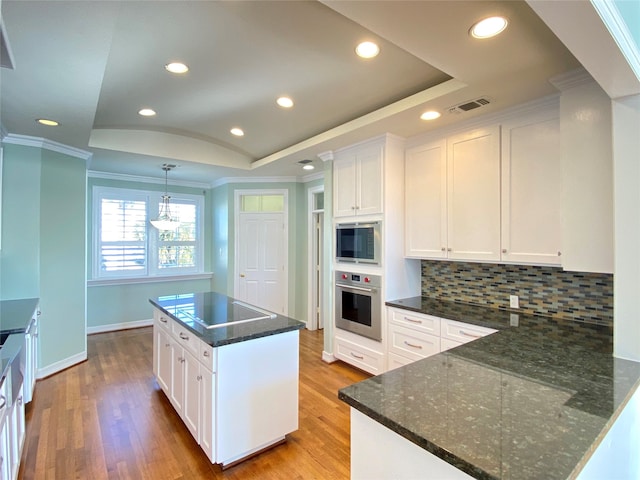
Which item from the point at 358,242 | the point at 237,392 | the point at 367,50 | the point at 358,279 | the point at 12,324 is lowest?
the point at 237,392

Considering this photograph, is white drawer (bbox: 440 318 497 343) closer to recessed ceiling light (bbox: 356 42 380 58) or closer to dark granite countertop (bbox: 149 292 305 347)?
dark granite countertop (bbox: 149 292 305 347)

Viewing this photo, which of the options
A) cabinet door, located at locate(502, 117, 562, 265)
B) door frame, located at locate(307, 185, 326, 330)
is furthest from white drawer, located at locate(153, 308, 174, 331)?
cabinet door, located at locate(502, 117, 562, 265)

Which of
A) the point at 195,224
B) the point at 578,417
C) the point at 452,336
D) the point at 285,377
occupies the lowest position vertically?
the point at 285,377

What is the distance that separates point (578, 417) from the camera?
1051 millimetres

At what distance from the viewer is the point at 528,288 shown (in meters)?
2.64

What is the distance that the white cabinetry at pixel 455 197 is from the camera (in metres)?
2.62

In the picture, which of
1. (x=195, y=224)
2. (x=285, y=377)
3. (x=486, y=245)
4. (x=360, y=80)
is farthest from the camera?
(x=195, y=224)

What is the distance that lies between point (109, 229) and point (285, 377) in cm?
428

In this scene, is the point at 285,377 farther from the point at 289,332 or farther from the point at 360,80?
the point at 360,80

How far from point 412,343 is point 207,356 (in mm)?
1770

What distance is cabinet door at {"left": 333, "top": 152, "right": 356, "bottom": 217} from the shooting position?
346 cm

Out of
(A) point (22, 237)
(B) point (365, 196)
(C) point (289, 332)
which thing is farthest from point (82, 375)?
(B) point (365, 196)

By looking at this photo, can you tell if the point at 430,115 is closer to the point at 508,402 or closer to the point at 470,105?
the point at 470,105

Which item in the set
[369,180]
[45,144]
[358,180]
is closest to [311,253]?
[358,180]
